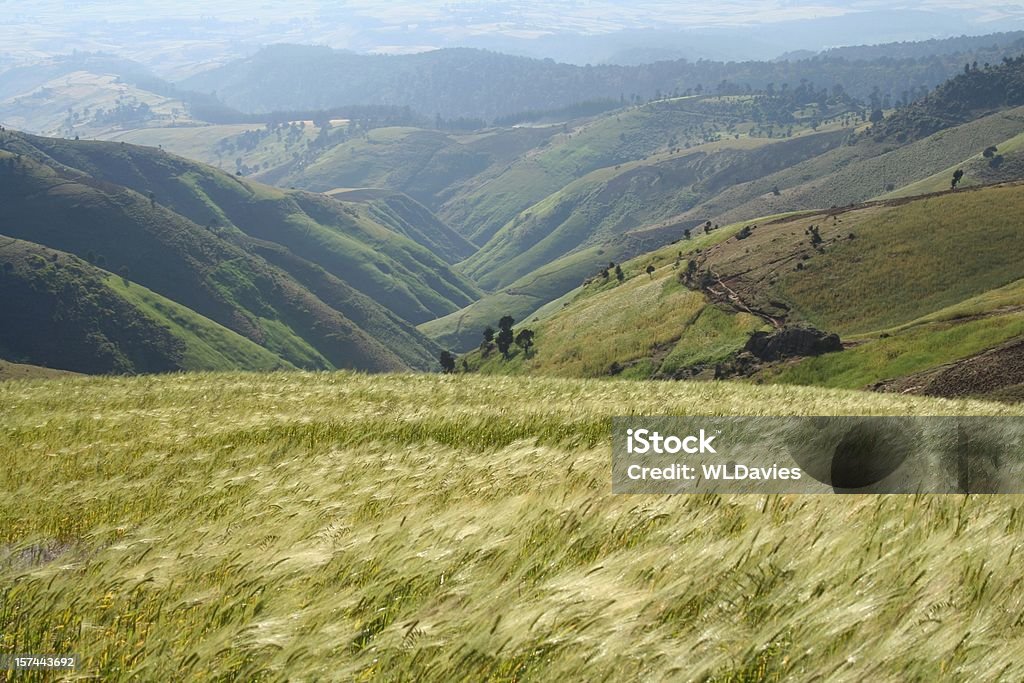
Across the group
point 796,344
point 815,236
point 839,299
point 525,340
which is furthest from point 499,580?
point 525,340

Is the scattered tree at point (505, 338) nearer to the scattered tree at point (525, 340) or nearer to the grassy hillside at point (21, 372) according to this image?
the scattered tree at point (525, 340)

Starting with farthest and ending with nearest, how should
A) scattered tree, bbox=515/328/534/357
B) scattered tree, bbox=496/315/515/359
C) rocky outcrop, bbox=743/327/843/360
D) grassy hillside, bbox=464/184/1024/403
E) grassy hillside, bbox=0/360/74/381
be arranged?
grassy hillside, bbox=0/360/74/381, scattered tree, bbox=496/315/515/359, scattered tree, bbox=515/328/534/357, rocky outcrop, bbox=743/327/843/360, grassy hillside, bbox=464/184/1024/403

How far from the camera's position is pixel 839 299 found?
4040 inches

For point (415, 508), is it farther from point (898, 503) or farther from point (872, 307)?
point (872, 307)

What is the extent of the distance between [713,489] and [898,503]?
1.31m

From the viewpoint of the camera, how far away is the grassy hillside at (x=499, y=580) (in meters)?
3.51

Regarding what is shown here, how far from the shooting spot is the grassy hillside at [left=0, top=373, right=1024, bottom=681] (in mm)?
3514

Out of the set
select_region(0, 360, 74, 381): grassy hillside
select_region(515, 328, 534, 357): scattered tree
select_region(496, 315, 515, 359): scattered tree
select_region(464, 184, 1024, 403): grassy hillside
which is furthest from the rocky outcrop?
select_region(0, 360, 74, 381): grassy hillside

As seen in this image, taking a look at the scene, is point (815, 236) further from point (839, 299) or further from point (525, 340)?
point (525, 340)

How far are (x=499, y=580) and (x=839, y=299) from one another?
108245 mm

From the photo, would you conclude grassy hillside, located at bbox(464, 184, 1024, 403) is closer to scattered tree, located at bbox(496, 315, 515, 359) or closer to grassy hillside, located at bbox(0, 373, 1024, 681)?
scattered tree, located at bbox(496, 315, 515, 359)

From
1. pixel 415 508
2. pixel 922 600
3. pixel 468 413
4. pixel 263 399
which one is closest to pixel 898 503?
pixel 922 600

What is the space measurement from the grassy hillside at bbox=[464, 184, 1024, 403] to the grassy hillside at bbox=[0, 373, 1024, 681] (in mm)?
56718

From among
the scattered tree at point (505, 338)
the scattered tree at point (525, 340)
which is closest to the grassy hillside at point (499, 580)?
the scattered tree at point (525, 340)
